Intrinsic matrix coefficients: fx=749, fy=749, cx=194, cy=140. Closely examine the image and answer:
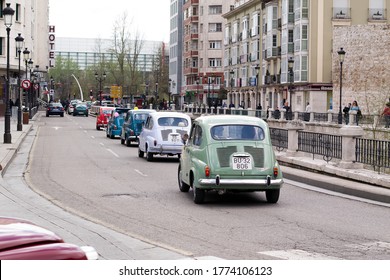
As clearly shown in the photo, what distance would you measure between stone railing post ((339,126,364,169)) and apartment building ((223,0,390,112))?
124 feet

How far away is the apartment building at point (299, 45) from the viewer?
2763 inches

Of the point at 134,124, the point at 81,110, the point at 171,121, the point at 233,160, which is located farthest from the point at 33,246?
the point at 81,110

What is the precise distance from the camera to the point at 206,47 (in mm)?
121438

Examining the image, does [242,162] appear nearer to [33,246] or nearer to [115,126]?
[33,246]

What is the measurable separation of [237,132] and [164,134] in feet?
34.8

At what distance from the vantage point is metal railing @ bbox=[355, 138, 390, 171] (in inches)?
715

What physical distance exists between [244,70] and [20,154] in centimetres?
6827

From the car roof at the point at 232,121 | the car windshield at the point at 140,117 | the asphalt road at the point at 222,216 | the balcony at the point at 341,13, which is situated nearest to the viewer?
the asphalt road at the point at 222,216

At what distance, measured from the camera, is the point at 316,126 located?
1998 inches

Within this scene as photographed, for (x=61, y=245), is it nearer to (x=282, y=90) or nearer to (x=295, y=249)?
(x=295, y=249)

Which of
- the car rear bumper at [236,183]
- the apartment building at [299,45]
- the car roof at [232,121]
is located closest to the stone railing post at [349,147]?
the car roof at [232,121]

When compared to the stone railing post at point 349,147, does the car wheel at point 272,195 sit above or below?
below

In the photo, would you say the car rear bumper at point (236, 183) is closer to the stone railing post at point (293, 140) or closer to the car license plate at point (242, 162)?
the car license plate at point (242, 162)

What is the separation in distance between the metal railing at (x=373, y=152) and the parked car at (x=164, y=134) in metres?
7.95
